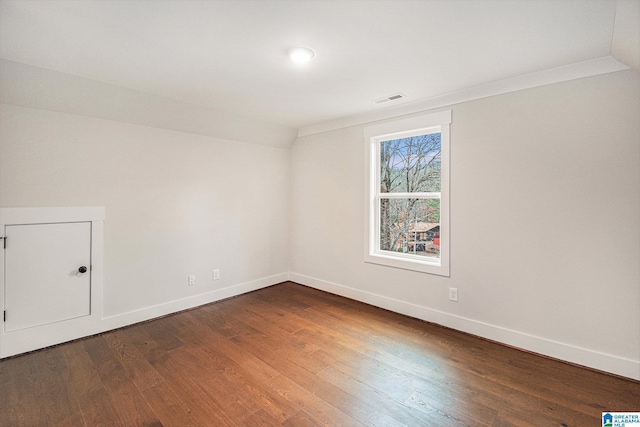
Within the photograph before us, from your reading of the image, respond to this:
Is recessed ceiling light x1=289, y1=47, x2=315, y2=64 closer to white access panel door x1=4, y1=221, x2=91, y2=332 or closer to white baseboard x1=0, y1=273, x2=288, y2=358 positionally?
white access panel door x1=4, y1=221, x2=91, y2=332

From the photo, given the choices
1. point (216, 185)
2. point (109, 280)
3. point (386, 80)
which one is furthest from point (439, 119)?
point (109, 280)

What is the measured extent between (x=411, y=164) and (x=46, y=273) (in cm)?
380

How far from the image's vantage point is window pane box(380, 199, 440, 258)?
340 centimetres

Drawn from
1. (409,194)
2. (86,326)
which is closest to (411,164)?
(409,194)

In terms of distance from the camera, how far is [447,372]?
2.33 meters

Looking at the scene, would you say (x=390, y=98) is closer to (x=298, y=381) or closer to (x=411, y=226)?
(x=411, y=226)

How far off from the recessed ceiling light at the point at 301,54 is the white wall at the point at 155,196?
6.53 ft

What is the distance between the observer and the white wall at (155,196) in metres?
2.71

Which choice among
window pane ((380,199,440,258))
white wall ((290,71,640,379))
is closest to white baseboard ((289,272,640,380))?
white wall ((290,71,640,379))

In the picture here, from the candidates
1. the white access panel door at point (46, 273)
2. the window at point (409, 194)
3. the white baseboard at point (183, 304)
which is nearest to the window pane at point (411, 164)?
the window at point (409, 194)

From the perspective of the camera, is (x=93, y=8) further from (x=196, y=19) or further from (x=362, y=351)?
(x=362, y=351)

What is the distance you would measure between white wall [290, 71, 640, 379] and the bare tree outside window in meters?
0.30

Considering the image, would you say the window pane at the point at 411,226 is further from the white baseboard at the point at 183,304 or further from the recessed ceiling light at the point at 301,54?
the recessed ceiling light at the point at 301,54

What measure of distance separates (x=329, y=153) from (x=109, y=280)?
2952 mm
